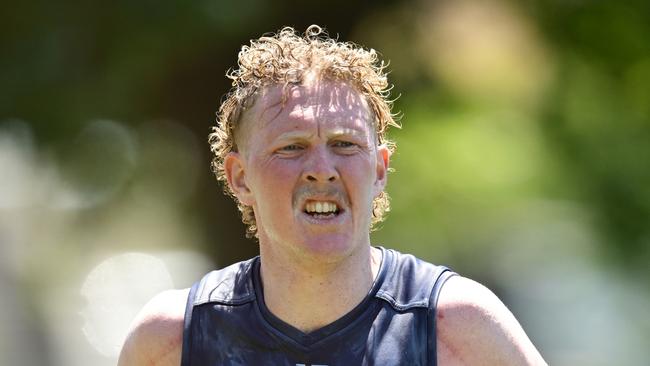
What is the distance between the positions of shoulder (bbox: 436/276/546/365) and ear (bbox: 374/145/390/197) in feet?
1.29

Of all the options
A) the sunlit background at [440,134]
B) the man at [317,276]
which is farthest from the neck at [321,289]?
the sunlit background at [440,134]

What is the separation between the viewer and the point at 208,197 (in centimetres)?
737

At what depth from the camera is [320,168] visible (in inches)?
122

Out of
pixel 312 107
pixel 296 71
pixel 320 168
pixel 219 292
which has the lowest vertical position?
pixel 219 292

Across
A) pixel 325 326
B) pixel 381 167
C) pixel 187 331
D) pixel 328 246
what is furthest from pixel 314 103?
pixel 187 331

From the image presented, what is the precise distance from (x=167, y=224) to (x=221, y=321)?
6.83 m

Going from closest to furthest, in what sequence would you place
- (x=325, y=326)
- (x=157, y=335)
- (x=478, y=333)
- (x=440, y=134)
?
(x=478, y=333)
(x=325, y=326)
(x=157, y=335)
(x=440, y=134)

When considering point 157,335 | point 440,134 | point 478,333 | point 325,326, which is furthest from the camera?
point 440,134

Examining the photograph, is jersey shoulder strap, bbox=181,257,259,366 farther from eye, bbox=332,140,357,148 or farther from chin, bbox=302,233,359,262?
eye, bbox=332,140,357,148

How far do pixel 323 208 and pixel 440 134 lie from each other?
167 inches

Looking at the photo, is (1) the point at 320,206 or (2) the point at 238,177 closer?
(1) the point at 320,206

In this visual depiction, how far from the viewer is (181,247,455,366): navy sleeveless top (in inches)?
123

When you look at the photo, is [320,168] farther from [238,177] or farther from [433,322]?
[433,322]

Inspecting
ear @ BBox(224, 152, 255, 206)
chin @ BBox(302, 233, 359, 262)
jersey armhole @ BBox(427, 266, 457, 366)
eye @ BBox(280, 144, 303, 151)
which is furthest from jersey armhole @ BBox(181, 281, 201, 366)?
jersey armhole @ BBox(427, 266, 457, 366)
